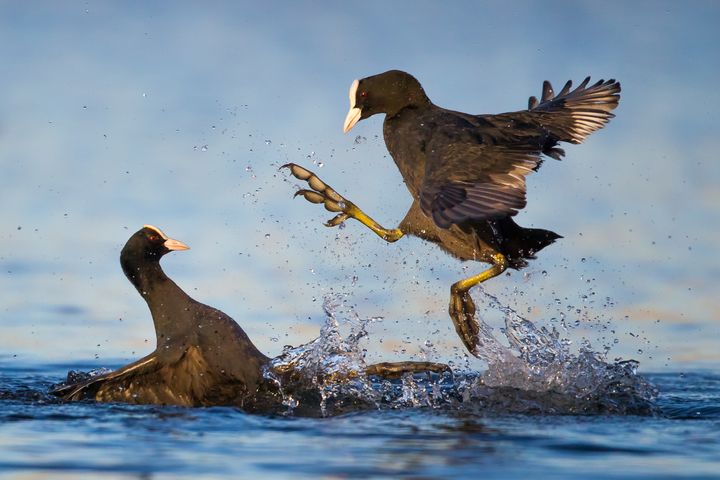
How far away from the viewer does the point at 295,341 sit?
834 centimetres

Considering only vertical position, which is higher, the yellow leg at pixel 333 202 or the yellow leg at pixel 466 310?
the yellow leg at pixel 333 202

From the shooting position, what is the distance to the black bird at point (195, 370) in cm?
621

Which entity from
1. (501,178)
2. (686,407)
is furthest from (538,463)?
(686,407)

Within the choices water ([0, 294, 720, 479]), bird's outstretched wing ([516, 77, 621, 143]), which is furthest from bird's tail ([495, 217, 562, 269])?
bird's outstretched wing ([516, 77, 621, 143])

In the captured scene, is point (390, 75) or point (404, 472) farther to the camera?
point (390, 75)

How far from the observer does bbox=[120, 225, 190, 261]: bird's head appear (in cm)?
674

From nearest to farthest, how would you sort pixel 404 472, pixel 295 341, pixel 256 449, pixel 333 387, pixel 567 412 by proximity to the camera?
1. pixel 404 472
2. pixel 256 449
3. pixel 567 412
4. pixel 333 387
5. pixel 295 341

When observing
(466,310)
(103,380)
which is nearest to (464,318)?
(466,310)

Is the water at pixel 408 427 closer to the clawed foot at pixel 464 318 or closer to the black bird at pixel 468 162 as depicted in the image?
the clawed foot at pixel 464 318

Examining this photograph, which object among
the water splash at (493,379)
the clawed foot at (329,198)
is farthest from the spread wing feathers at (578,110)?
the clawed foot at (329,198)

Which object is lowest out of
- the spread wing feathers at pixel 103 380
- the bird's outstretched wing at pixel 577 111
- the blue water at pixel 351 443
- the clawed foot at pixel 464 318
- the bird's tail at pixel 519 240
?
the blue water at pixel 351 443

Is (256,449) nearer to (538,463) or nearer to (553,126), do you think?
(538,463)

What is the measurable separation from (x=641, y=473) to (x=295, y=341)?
14.3 ft

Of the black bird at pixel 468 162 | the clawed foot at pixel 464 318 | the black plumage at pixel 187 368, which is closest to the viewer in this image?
the black bird at pixel 468 162
